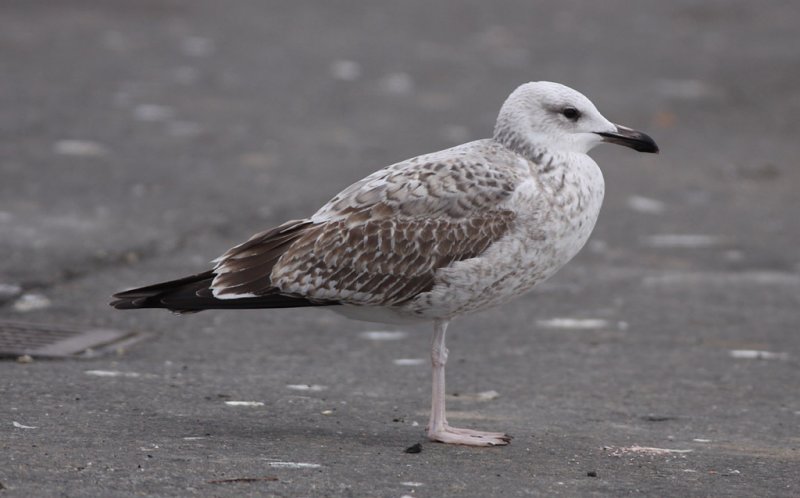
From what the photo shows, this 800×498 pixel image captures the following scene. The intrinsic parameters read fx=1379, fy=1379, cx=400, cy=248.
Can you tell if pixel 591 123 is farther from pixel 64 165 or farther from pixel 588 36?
pixel 588 36

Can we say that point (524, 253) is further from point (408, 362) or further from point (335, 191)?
point (335, 191)

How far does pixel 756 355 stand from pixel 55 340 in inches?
169

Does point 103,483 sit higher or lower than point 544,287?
lower


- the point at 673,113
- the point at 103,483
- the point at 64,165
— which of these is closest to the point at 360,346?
the point at 103,483

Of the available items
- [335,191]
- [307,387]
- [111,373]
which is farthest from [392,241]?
[335,191]

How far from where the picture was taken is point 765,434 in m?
6.84

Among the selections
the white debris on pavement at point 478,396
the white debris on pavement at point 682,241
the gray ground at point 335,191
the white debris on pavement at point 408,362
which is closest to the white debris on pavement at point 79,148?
the gray ground at point 335,191

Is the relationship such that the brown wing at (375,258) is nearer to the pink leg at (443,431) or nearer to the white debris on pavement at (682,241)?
the pink leg at (443,431)

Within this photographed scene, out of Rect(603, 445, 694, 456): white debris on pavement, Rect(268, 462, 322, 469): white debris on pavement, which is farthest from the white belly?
Rect(268, 462, 322, 469): white debris on pavement

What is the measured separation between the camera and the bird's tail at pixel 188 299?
20.9 ft

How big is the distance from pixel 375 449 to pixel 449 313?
76 centimetres

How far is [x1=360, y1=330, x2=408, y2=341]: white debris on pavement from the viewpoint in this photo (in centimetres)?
881

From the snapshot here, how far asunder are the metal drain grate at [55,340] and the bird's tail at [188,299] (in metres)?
1.55

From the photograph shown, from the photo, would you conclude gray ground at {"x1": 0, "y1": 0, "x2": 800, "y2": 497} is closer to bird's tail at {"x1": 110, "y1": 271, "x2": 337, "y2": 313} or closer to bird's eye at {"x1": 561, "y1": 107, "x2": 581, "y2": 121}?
bird's tail at {"x1": 110, "y1": 271, "x2": 337, "y2": 313}
